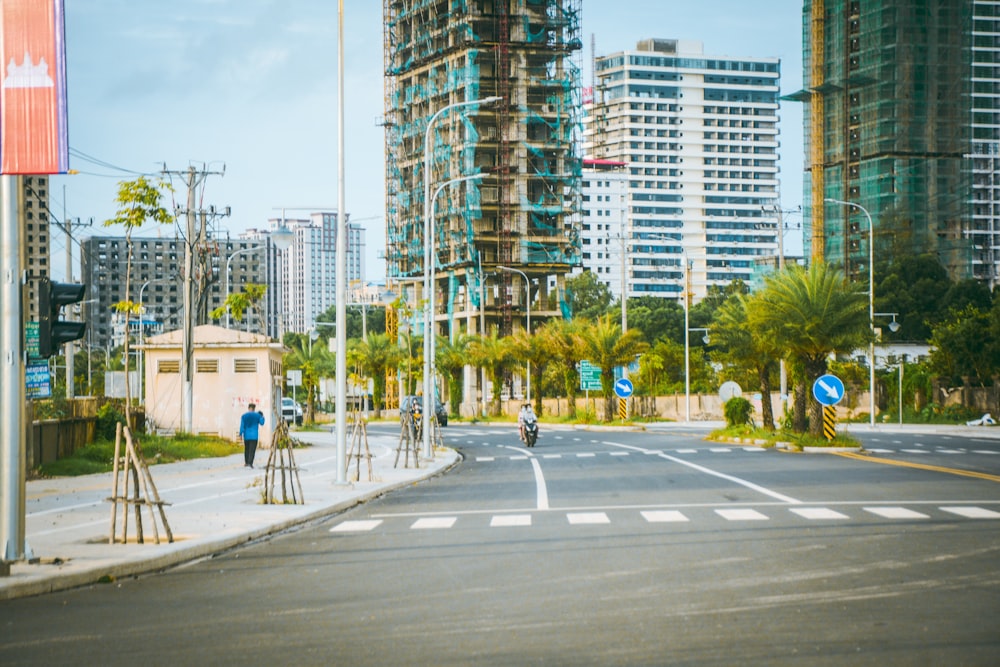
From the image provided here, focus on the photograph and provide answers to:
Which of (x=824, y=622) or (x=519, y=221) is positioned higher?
(x=519, y=221)

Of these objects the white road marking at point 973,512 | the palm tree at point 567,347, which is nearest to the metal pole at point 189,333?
the white road marking at point 973,512

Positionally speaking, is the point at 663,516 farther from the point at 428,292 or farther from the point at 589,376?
the point at 589,376

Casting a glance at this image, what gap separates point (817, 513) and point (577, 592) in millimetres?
8303

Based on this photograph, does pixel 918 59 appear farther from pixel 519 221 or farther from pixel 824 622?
pixel 824 622

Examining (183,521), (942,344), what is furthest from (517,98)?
(183,521)

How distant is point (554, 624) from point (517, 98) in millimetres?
98427

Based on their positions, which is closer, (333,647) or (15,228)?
(333,647)

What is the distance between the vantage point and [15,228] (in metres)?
12.0

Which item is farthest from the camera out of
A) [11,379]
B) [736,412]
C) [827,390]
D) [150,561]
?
[736,412]

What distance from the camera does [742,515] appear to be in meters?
17.7

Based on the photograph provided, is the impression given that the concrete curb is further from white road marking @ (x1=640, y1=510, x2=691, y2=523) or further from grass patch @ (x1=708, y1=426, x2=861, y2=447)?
grass patch @ (x1=708, y1=426, x2=861, y2=447)

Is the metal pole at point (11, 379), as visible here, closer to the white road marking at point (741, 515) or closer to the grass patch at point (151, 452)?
the white road marking at point (741, 515)

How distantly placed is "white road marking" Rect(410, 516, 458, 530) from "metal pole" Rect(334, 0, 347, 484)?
6.67 metres

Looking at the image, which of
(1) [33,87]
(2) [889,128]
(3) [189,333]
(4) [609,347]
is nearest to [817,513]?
(1) [33,87]
